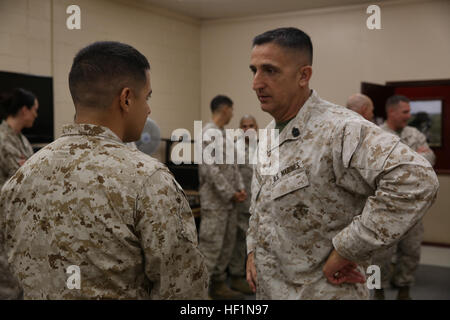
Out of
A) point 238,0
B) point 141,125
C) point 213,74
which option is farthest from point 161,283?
point 213,74

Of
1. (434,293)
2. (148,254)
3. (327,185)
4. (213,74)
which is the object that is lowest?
(434,293)

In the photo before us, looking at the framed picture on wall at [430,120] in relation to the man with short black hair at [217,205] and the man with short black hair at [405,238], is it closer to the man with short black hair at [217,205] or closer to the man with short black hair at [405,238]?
the man with short black hair at [405,238]

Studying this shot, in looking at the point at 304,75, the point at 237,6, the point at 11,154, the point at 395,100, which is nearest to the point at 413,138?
the point at 395,100

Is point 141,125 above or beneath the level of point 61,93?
beneath

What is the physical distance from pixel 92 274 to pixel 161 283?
15 cm

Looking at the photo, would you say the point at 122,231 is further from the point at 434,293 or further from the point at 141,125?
the point at 434,293

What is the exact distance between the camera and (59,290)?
3.27 feet

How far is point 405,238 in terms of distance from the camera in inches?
140

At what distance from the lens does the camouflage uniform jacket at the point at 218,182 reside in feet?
11.9

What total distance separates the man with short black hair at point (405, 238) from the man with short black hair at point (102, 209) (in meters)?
2.77

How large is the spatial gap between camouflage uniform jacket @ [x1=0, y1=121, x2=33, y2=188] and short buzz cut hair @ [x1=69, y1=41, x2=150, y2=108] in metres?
2.16

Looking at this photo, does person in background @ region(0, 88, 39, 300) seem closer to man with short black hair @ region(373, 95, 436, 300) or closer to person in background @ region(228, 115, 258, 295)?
person in background @ region(228, 115, 258, 295)

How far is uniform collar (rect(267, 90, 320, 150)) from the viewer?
1406 millimetres

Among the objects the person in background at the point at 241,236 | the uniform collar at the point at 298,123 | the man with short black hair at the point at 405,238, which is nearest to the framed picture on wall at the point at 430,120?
the man with short black hair at the point at 405,238
